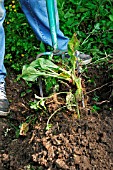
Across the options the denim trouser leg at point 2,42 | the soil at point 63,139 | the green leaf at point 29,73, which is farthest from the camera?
the denim trouser leg at point 2,42

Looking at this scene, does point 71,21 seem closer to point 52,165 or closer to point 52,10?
point 52,10

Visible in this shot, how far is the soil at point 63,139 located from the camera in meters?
2.94

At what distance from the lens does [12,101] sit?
11.9 feet

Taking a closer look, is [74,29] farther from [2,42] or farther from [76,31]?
[2,42]

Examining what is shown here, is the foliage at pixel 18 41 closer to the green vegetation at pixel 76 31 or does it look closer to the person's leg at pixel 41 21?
the green vegetation at pixel 76 31

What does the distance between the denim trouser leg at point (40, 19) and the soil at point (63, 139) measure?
508 mm

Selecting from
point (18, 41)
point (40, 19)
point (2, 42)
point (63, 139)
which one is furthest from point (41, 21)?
point (63, 139)

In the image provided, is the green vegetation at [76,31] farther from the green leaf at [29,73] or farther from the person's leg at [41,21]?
the green leaf at [29,73]

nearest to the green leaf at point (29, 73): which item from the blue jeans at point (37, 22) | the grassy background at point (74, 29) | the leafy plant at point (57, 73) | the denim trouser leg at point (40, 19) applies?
the leafy plant at point (57, 73)

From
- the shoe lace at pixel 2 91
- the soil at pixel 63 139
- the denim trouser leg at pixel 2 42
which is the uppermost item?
the denim trouser leg at pixel 2 42

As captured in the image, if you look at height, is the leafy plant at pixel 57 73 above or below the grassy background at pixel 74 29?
below

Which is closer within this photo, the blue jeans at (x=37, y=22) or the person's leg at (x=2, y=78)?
the person's leg at (x=2, y=78)

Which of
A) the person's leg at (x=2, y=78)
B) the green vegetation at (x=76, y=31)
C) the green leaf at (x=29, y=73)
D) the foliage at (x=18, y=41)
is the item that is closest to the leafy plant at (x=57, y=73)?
the green leaf at (x=29, y=73)

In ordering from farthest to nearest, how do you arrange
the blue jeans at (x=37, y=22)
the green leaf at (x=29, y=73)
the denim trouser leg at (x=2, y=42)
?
the blue jeans at (x=37, y=22) → the denim trouser leg at (x=2, y=42) → the green leaf at (x=29, y=73)
